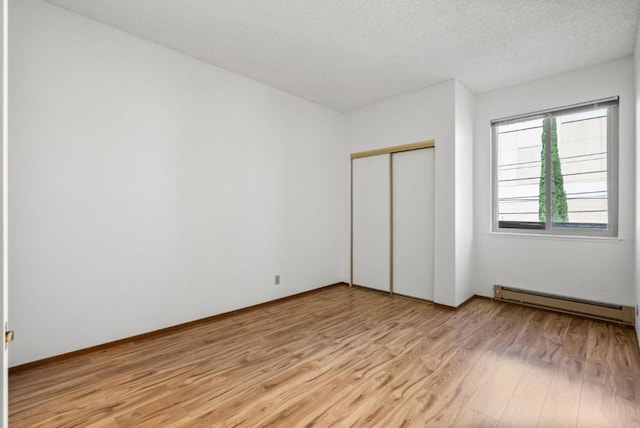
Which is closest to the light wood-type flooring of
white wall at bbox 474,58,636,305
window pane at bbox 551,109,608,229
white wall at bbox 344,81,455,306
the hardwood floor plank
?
the hardwood floor plank

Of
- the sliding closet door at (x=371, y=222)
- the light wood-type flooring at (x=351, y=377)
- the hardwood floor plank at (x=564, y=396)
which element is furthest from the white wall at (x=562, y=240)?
the hardwood floor plank at (x=564, y=396)

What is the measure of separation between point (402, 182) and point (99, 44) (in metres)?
3.73

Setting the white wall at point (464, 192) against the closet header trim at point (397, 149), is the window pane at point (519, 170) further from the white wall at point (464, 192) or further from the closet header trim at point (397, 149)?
the closet header trim at point (397, 149)

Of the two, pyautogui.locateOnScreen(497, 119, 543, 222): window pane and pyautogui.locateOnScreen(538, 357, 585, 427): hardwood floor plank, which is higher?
pyautogui.locateOnScreen(497, 119, 543, 222): window pane

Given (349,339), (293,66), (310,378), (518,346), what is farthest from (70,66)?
(518,346)

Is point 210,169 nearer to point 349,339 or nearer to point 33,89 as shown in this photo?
point 33,89

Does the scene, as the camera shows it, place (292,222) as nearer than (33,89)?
No

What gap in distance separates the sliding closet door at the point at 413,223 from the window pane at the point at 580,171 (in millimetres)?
1502

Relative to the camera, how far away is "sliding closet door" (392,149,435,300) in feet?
13.7

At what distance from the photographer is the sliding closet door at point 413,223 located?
165 inches

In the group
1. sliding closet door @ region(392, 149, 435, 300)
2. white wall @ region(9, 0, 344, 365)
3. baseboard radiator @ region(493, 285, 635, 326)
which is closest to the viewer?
white wall @ region(9, 0, 344, 365)

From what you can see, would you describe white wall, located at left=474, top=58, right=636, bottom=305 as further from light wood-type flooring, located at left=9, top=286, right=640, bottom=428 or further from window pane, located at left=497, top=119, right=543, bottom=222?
light wood-type flooring, located at left=9, top=286, right=640, bottom=428

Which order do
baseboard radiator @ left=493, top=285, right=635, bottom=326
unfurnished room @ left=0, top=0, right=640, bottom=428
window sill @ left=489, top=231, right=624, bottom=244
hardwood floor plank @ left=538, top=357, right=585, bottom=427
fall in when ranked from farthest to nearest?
window sill @ left=489, top=231, right=624, bottom=244, baseboard radiator @ left=493, top=285, right=635, bottom=326, unfurnished room @ left=0, top=0, right=640, bottom=428, hardwood floor plank @ left=538, top=357, right=585, bottom=427

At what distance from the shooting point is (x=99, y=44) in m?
2.73
